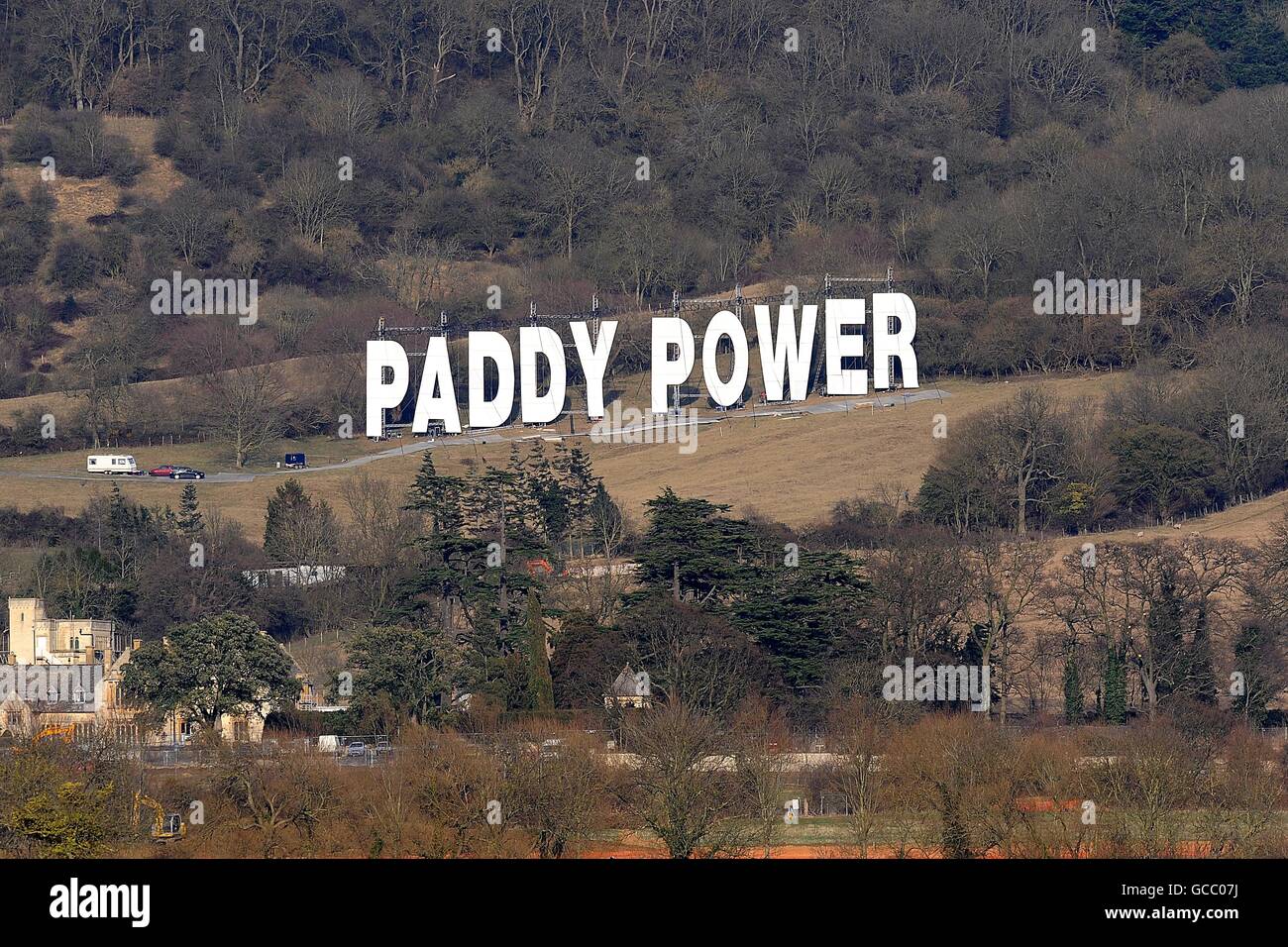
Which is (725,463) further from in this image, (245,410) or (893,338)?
(245,410)

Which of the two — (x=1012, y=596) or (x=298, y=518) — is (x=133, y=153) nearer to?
(x=298, y=518)

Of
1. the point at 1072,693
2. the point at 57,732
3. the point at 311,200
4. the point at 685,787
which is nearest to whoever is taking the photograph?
the point at 685,787

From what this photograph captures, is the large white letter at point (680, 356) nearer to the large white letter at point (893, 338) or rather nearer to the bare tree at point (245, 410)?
the large white letter at point (893, 338)

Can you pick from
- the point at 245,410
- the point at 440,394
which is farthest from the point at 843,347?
the point at 245,410

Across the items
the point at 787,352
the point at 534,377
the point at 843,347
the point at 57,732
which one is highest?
the point at 843,347

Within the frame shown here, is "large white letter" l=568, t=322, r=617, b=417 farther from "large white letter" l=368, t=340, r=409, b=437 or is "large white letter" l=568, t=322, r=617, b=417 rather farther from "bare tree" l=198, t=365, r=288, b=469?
"bare tree" l=198, t=365, r=288, b=469
